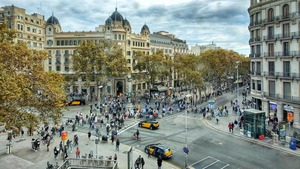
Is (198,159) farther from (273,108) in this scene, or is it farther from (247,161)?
(273,108)

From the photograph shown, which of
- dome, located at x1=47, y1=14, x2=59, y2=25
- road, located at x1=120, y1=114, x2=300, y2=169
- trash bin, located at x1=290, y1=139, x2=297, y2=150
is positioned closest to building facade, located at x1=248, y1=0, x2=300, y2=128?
trash bin, located at x1=290, y1=139, x2=297, y2=150

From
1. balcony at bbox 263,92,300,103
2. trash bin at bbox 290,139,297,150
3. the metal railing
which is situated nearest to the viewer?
the metal railing

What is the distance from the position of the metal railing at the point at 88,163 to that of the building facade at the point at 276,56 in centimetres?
2536

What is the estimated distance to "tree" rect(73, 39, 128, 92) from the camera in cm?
5441

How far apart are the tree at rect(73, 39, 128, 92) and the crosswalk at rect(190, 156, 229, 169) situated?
36522 mm

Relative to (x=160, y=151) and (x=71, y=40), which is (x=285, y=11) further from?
(x=71, y=40)

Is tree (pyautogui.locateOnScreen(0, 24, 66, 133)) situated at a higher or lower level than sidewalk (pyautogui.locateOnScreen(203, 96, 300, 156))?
higher

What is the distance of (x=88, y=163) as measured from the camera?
2172cm

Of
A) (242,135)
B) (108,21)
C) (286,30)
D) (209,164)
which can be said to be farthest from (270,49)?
(108,21)

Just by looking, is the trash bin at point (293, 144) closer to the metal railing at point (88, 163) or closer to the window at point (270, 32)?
the metal railing at point (88, 163)

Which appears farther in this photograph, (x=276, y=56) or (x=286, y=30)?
(x=276, y=56)

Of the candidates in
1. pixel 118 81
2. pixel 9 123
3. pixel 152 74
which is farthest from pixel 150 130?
pixel 118 81

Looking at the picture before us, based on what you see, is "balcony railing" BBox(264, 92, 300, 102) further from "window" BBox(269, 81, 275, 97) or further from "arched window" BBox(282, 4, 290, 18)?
"arched window" BBox(282, 4, 290, 18)

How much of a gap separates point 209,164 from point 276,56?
2496 centimetres
